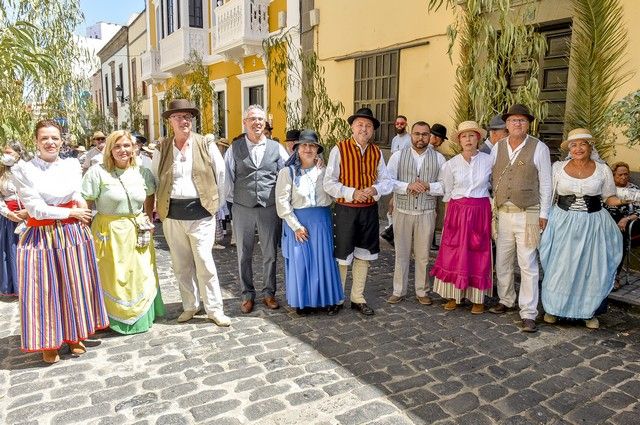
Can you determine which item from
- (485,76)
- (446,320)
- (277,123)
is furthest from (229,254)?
(277,123)

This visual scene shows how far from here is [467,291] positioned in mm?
4660

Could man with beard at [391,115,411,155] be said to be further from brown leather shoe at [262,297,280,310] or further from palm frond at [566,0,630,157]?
brown leather shoe at [262,297,280,310]

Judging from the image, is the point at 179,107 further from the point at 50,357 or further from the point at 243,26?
the point at 243,26

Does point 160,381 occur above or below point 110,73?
below

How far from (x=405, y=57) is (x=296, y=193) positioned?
16.9ft

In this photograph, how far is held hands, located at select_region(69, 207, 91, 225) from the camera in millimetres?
3641

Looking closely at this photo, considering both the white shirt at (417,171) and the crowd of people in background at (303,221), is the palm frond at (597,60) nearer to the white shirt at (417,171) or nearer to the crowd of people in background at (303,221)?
the crowd of people in background at (303,221)

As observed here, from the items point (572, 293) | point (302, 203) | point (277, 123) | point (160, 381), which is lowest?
point (160, 381)

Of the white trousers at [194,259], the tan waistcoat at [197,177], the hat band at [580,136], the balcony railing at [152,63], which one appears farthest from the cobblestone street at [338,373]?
the balcony railing at [152,63]

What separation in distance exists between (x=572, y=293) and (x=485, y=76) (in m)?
2.12

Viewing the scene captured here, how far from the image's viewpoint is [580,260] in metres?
4.16

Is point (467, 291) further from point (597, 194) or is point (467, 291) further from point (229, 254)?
point (229, 254)

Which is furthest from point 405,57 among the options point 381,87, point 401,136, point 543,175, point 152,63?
point 152,63

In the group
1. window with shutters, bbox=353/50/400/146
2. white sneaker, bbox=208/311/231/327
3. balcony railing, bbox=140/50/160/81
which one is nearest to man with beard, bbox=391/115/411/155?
window with shutters, bbox=353/50/400/146
